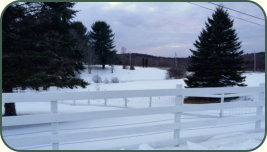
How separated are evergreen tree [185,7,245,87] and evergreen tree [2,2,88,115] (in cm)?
757

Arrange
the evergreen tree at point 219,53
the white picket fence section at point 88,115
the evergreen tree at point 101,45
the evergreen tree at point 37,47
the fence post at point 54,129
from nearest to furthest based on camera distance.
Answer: the white picket fence section at point 88,115
the fence post at point 54,129
the evergreen tree at point 37,47
the evergreen tree at point 101,45
the evergreen tree at point 219,53

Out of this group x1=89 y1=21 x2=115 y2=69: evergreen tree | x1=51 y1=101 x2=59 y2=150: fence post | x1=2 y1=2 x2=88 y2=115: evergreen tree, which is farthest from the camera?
x1=89 y1=21 x2=115 y2=69: evergreen tree

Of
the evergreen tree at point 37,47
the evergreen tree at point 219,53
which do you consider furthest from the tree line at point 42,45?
the evergreen tree at point 219,53

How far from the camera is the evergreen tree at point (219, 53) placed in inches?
465

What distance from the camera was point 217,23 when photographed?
11961mm

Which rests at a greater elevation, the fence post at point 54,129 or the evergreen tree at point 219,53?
the evergreen tree at point 219,53

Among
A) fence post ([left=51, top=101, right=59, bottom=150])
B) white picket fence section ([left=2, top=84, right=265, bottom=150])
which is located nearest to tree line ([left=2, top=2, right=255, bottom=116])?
white picket fence section ([left=2, top=84, right=265, bottom=150])

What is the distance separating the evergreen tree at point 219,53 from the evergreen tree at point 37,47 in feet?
24.8

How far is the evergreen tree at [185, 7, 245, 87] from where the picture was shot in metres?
11.8

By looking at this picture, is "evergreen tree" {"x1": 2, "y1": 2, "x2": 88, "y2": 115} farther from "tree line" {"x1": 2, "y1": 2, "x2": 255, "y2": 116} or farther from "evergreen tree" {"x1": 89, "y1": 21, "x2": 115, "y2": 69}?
"evergreen tree" {"x1": 89, "y1": 21, "x2": 115, "y2": 69}

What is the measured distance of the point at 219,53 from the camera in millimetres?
11938

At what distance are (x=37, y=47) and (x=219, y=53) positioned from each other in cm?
916

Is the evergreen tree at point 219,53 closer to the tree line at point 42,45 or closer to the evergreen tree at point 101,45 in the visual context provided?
the evergreen tree at point 101,45

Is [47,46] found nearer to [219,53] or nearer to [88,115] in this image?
[88,115]
